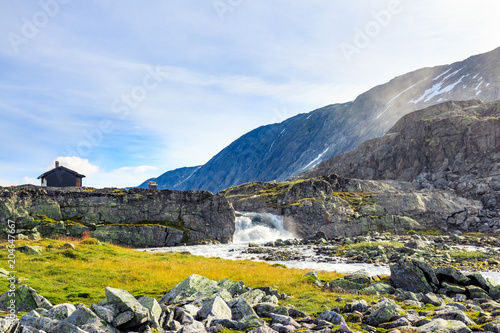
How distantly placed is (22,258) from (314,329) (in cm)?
2712

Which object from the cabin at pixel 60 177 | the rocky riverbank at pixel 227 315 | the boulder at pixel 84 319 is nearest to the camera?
the boulder at pixel 84 319

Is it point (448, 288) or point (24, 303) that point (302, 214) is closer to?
point (448, 288)

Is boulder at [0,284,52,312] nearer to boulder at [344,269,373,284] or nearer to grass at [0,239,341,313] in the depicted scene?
grass at [0,239,341,313]

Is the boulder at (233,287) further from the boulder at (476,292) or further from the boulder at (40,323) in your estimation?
the boulder at (476,292)

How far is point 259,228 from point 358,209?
31.4 meters

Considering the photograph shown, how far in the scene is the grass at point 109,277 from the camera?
63.3ft

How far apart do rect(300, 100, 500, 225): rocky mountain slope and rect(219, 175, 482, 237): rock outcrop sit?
9002mm

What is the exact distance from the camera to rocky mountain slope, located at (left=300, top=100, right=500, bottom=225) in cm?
11506

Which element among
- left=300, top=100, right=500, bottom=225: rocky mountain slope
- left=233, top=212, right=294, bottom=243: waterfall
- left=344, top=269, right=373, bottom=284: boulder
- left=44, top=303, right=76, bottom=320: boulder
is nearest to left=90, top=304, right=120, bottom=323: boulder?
left=44, top=303, right=76, bottom=320: boulder

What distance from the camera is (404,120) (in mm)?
192750

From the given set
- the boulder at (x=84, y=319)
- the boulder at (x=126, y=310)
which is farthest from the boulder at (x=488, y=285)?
the boulder at (x=84, y=319)

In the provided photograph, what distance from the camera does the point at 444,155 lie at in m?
147

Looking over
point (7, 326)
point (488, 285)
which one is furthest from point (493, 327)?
point (7, 326)

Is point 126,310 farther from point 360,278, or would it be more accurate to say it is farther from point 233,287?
point 360,278
